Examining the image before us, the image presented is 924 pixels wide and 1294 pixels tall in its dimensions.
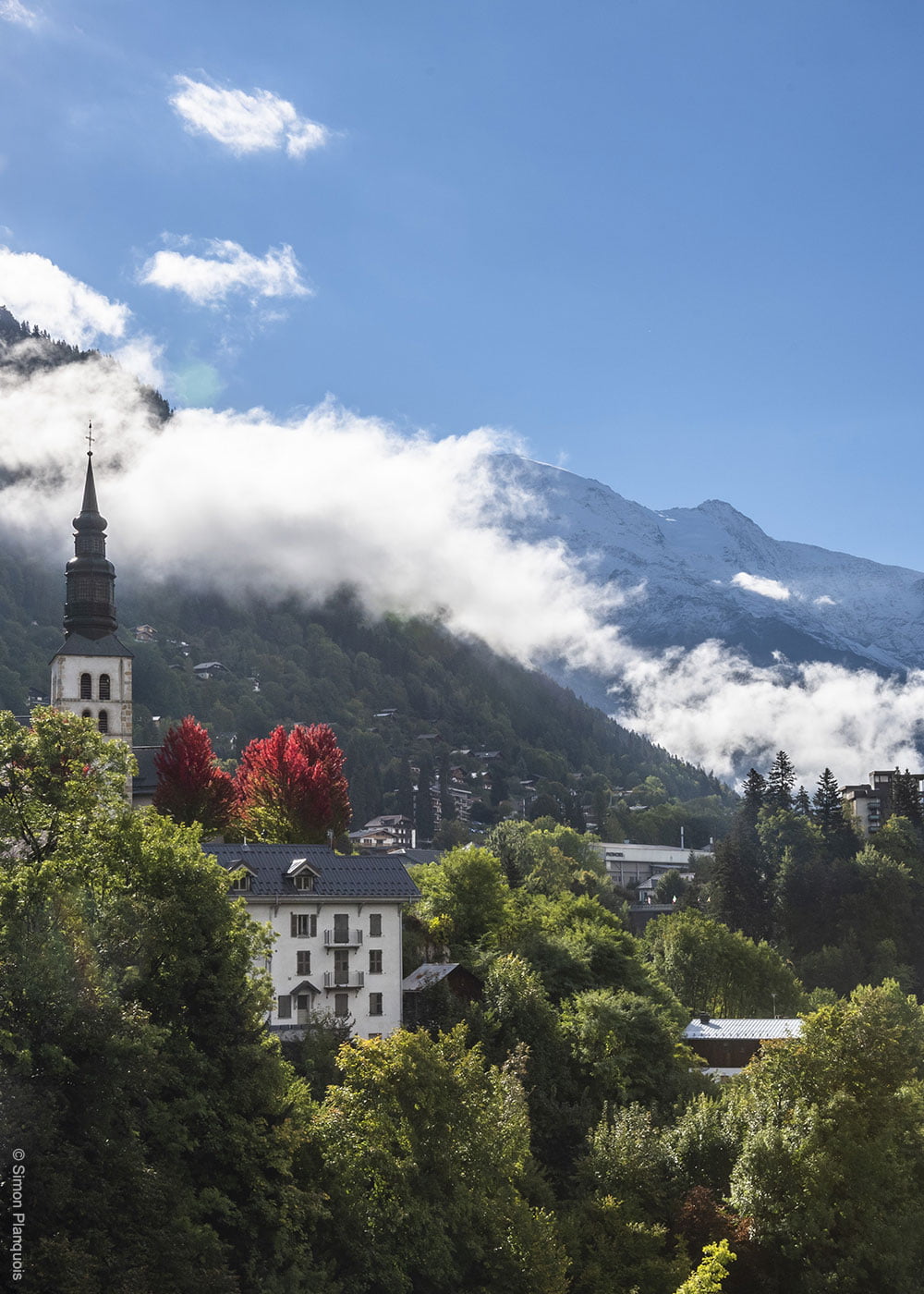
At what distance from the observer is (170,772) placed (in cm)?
8300

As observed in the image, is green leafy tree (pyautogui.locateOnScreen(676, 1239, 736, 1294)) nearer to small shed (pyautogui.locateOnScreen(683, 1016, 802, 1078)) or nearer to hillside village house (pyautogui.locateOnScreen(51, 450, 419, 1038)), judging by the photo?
hillside village house (pyautogui.locateOnScreen(51, 450, 419, 1038))

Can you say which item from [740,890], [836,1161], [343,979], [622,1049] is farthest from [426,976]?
[740,890]

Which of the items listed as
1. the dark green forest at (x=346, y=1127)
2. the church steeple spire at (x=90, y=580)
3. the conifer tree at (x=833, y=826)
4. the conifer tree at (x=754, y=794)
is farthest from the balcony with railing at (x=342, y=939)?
the conifer tree at (x=754, y=794)

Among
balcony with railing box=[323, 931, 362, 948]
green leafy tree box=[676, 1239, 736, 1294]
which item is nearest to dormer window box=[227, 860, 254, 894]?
balcony with railing box=[323, 931, 362, 948]

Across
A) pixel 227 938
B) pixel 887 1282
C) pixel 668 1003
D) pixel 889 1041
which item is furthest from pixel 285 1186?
pixel 668 1003

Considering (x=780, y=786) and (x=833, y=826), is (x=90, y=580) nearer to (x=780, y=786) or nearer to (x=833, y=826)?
(x=833, y=826)

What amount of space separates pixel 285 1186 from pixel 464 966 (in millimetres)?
30291

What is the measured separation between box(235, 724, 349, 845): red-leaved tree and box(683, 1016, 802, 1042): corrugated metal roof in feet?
74.7

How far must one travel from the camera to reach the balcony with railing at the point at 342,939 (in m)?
67.6

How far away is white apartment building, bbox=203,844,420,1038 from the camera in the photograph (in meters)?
Result: 66.2

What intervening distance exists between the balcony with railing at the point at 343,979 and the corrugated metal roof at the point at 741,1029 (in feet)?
74.9

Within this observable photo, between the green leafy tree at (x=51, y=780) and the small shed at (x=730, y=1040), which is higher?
the green leafy tree at (x=51, y=780)

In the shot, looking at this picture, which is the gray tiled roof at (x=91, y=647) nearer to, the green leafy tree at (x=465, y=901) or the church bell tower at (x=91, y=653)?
the church bell tower at (x=91, y=653)

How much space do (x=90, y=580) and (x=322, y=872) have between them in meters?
52.0
